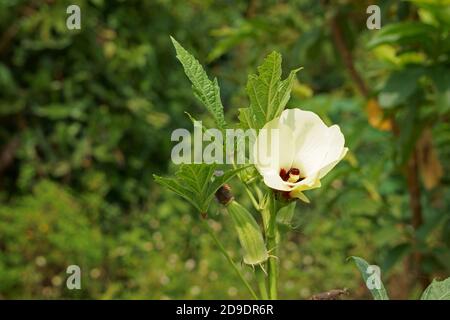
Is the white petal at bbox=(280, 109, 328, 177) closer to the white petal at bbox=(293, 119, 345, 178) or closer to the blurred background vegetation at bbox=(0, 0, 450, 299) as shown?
the white petal at bbox=(293, 119, 345, 178)

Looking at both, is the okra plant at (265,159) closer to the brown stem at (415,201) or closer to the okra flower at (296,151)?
the okra flower at (296,151)

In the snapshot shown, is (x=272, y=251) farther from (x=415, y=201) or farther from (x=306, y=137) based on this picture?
(x=415, y=201)

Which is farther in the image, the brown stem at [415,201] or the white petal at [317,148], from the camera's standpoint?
the brown stem at [415,201]

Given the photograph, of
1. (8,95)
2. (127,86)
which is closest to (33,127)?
(8,95)

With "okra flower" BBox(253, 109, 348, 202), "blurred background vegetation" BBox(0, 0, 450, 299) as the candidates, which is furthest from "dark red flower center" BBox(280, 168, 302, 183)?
"blurred background vegetation" BBox(0, 0, 450, 299)

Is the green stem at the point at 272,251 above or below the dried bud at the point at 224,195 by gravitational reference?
below

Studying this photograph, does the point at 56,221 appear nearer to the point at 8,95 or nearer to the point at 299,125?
the point at 8,95

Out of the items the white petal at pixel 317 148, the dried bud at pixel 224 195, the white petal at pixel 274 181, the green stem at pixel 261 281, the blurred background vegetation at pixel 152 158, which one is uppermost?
the blurred background vegetation at pixel 152 158

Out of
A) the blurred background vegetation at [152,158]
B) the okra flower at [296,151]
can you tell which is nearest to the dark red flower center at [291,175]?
the okra flower at [296,151]
